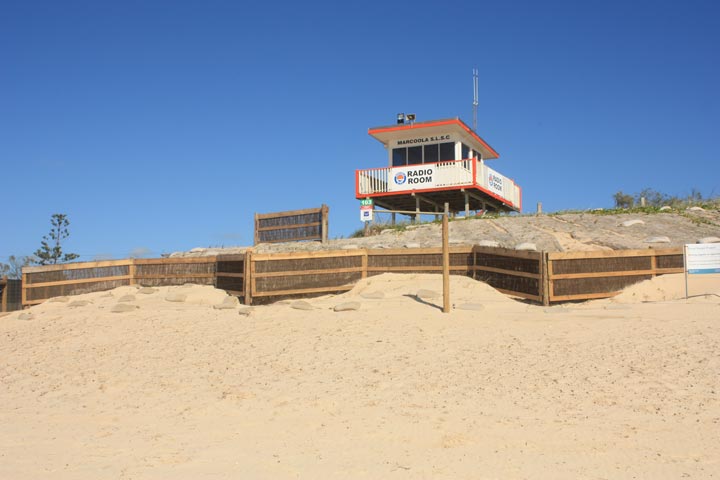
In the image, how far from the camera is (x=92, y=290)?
18812 millimetres

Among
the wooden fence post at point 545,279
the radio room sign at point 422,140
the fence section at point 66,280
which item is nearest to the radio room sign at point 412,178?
the radio room sign at point 422,140

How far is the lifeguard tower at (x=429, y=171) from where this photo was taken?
25984 mm

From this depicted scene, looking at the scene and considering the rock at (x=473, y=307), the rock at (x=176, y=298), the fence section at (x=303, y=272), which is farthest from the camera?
the rock at (x=176, y=298)

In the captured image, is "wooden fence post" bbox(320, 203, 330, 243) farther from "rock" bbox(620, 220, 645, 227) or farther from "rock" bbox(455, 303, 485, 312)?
"rock" bbox(620, 220, 645, 227)

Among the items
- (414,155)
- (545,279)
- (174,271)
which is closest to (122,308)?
(174,271)

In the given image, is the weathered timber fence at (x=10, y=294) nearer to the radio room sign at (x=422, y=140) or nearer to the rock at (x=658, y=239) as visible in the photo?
the radio room sign at (x=422, y=140)

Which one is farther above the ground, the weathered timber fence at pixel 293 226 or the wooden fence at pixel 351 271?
the weathered timber fence at pixel 293 226

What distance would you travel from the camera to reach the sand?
651cm

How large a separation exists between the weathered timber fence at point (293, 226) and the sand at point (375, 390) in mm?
6524

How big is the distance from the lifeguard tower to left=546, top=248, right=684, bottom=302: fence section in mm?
10844

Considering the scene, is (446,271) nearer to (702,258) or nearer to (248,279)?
(248,279)

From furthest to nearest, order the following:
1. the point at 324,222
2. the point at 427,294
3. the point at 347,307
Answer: the point at 324,222 < the point at 427,294 < the point at 347,307

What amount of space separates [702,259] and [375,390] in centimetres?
903

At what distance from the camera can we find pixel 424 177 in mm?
26328
